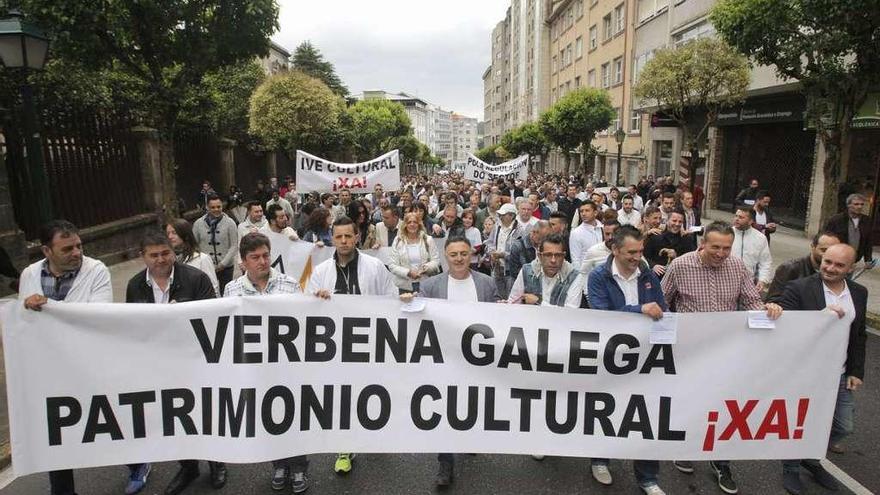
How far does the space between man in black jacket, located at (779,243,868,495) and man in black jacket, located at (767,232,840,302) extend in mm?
205

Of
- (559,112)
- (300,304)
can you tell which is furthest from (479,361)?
(559,112)

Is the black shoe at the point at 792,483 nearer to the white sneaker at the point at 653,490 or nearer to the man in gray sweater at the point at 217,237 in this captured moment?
the white sneaker at the point at 653,490

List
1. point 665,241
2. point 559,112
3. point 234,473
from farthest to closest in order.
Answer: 1. point 559,112
2. point 665,241
3. point 234,473

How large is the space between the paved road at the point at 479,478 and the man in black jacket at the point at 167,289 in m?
0.09

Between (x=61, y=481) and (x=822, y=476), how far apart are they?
4.90 m

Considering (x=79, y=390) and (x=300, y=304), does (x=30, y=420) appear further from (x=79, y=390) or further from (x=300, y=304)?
(x=300, y=304)

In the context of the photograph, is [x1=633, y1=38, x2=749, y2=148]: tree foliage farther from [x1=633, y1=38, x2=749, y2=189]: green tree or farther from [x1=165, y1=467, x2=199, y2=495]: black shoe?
[x1=165, y1=467, x2=199, y2=495]: black shoe

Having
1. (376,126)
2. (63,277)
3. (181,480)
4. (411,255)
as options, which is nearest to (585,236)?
(411,255)

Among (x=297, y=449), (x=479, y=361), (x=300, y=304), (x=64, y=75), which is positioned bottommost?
(x=297, y=449)

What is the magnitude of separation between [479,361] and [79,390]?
7.94 feet

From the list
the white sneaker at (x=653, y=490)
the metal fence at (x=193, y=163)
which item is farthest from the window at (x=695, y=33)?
the white sneaker at (x=653, y=490)

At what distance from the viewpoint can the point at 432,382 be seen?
3.59 metres

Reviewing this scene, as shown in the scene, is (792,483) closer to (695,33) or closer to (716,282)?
(716,282)

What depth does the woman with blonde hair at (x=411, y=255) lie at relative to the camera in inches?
229
